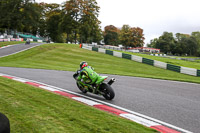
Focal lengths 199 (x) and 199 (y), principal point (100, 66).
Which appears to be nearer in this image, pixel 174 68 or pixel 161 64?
pixel 174 68

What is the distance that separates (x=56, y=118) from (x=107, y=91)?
306 cm

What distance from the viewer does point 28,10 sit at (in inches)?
2420

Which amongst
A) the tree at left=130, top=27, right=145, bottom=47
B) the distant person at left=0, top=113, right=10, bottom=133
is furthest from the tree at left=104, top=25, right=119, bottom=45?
the distant person at left=0, top=113, right=10, bottom=133

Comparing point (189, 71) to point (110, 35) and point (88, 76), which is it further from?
point (110, 35)

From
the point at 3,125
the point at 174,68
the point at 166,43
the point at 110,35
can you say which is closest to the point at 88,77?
the point at 3,125

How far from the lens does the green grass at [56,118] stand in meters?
4.38

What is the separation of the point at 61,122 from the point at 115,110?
7.21 feet

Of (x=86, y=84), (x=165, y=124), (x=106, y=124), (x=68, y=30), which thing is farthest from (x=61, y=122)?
(x=68, y=30)

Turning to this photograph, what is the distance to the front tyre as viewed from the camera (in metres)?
7.60

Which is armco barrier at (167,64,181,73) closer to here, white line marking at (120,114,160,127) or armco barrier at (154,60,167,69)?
armco barrier at (154,60,167,69)

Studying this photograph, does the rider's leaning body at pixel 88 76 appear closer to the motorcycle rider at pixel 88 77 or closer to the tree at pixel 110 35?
the motorcycle rider at pixel 88 77

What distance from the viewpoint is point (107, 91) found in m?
7.70

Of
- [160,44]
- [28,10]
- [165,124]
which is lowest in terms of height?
[165,124]

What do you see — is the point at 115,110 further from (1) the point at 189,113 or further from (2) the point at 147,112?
(1) the point at 189,113
